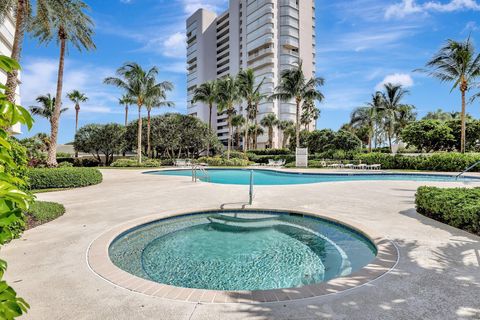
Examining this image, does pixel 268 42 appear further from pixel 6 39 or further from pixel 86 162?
pixel 6 39

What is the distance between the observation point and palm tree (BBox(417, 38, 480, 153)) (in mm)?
20734

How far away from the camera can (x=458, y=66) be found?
2120 cm

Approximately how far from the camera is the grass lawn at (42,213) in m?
6.00

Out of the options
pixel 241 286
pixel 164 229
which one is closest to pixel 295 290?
pixel 241 286

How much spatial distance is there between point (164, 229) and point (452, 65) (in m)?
26.2

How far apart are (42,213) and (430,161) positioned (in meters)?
24.4

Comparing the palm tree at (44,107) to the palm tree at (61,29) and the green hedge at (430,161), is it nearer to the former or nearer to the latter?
the palm tree at (61,29)

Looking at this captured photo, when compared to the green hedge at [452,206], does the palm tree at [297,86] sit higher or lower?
higher

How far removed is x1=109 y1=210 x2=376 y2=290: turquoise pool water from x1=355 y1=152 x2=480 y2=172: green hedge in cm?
1897

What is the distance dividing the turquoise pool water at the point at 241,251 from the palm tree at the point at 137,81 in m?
22.0

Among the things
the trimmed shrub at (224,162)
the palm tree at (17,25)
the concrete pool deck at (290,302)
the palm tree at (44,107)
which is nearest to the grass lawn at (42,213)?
the concrete pool deck at (290,302)

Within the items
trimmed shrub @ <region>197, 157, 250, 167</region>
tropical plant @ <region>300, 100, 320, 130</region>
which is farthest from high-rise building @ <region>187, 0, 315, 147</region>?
trimmed shrub @ <region>197, 157, 250, 167</region>

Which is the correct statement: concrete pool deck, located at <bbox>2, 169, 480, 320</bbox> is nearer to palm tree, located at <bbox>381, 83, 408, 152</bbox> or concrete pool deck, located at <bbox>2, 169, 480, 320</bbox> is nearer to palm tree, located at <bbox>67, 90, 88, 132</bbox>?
palm tree, located at <bbox>381, 83, 408, 152</bbox>

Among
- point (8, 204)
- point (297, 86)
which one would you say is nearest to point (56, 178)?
point (8, 204)
